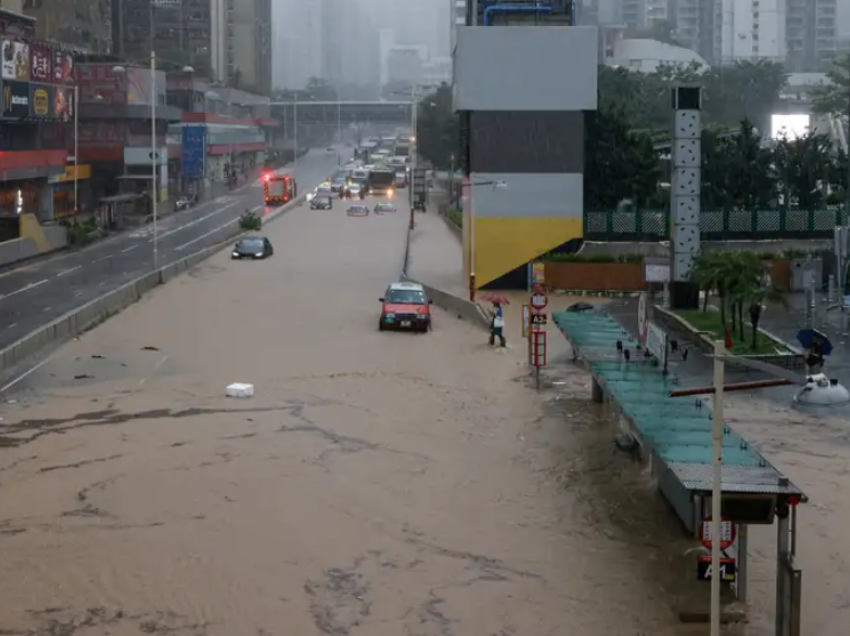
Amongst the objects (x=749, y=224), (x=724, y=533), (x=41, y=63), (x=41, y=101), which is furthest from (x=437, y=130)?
(x=724, y=533)

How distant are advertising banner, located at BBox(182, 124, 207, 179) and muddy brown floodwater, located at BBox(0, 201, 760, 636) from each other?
204ft

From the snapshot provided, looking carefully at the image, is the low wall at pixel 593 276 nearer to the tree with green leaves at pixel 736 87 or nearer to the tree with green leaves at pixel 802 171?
the tree with green leaves at pixel 802 171

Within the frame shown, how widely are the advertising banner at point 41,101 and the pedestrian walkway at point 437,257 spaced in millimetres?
17898

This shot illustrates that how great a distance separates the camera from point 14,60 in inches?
2359

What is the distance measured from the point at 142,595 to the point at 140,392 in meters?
11.1

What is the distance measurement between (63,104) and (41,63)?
4334 mm

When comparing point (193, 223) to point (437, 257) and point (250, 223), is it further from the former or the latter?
point (437, 257)

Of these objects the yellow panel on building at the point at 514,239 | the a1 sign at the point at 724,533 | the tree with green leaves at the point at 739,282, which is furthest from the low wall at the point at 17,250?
the a1 sign at the point at 724,533

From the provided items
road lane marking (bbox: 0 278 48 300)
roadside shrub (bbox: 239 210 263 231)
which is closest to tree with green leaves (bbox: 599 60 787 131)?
roadside shrub (bbox: 239 210 263 231)

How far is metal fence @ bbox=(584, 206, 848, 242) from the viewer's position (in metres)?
42.7

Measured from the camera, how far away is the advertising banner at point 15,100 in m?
59.5

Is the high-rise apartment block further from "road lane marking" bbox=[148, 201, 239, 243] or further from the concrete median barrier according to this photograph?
the concrete median barrier

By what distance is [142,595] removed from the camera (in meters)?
13.8

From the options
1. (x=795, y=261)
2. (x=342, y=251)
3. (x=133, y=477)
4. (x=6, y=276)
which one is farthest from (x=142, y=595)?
(x=342, y=251)
